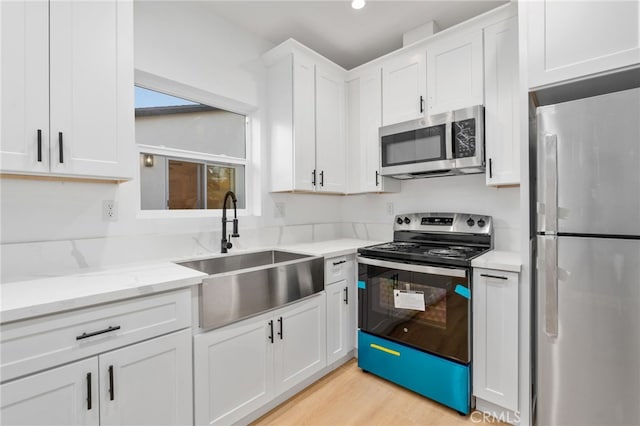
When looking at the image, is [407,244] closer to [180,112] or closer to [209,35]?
[180,112]

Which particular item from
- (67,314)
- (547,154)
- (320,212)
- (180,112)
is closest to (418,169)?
(547,154)

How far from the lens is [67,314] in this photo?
1108 millimetres

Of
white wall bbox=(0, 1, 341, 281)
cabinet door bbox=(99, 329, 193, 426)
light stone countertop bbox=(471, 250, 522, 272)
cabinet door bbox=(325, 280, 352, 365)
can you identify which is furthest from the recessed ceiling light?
cabinet door bbox=(99, 329, 193, 426)

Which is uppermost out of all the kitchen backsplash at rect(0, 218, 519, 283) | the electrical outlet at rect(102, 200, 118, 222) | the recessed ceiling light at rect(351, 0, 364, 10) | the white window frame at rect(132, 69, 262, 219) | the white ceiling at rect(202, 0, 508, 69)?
the white ceiling at rect(202, 0, 508, 69)

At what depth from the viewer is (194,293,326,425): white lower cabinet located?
151 centimetres

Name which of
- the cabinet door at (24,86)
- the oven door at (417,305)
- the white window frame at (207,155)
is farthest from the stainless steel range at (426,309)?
the cabinet door at (24,86)

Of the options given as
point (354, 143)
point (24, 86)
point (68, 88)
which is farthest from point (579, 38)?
point (24, 86)

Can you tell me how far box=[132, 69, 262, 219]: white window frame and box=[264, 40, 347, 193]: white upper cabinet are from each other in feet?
0.55

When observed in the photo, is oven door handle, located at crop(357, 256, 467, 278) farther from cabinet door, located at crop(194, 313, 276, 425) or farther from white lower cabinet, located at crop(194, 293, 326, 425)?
cabinet door, located at crop(194, 313, 276, 425)

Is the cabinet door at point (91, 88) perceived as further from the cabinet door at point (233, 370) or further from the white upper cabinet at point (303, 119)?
the white upper cabinet at point (303, 119)

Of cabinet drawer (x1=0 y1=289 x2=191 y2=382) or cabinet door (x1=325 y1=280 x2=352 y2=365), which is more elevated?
cabinet drawer (x1=0 y1=289 x2=191 y2=382)

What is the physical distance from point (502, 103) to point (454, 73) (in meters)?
0.42

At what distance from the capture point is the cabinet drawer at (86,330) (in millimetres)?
1013

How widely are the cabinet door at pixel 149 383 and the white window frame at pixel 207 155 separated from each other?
3.14 ft
